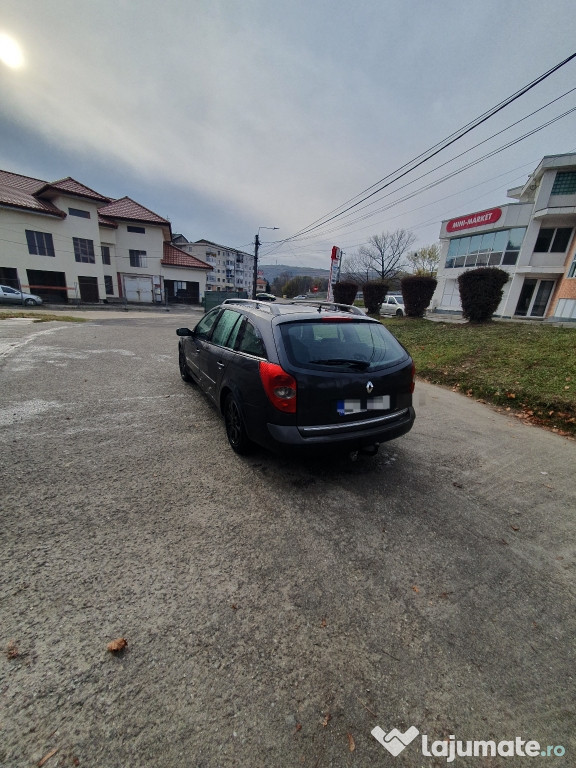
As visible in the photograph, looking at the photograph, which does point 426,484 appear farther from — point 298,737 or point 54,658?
point 54,658

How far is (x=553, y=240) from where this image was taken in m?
Answer: 20.4

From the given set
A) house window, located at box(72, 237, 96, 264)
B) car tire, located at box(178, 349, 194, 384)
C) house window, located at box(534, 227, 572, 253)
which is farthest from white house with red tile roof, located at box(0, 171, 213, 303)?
house window, located at box(534, 227, 572, 253)

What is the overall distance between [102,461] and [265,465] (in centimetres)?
165

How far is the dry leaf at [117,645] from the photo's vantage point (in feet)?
5.10

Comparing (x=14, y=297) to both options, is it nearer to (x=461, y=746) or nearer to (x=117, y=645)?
(x=117, y=645)

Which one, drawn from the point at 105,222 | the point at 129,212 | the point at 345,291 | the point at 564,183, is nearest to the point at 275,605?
the point at 345,291

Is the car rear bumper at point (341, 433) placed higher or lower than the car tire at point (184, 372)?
higher

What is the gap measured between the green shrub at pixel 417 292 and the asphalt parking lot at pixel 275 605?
13238 millimetres

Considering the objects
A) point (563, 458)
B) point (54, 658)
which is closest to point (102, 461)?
point (54, 658)

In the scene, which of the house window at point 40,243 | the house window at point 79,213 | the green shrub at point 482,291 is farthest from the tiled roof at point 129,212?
the green shrub at point 482,291

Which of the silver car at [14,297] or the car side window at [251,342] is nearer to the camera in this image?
the car side window at [251,342]

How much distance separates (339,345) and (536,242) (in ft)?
83.9

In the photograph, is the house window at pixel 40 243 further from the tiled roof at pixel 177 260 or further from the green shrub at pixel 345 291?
the green shrub at pixel 345 291

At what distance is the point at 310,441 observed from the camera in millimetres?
2688
